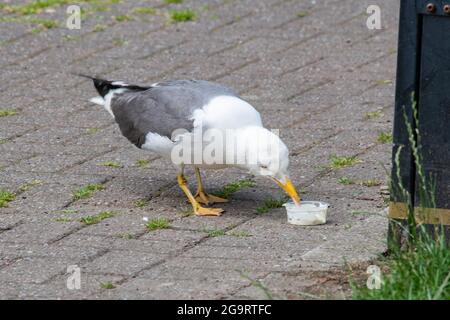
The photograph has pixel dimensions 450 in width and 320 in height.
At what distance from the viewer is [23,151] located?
739cm

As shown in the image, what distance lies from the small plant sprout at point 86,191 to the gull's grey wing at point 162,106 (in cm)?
37

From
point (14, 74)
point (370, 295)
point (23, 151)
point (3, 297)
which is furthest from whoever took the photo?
point (14, 74)

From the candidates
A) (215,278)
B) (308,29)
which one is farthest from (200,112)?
(308,29)

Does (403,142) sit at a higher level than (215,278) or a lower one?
higher

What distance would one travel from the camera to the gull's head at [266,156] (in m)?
6.01

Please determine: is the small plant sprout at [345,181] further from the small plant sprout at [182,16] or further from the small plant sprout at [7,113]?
the small plant sprout at [182,16]

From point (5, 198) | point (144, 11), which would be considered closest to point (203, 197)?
point (5, 198)

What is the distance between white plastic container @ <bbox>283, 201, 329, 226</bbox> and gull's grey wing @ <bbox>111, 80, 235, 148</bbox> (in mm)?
728

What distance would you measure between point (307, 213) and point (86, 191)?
144 cm

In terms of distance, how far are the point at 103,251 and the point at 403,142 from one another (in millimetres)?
1617

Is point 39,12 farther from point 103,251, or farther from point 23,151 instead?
point 103,251

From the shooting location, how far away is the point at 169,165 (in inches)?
283

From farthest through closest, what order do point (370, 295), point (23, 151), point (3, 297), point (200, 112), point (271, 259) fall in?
1. point (23, 151)
2. point (200, 112)
3. point (271, 259)
4. point (3, 297)
5. point (370, 295)

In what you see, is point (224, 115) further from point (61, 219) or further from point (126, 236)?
point (61, 219)
